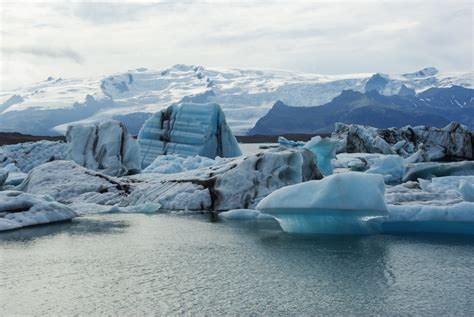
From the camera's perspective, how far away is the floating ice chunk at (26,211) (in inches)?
576

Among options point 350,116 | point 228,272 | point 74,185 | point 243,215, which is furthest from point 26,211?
point 350,116

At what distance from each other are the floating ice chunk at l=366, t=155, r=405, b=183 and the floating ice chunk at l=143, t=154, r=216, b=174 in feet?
24.4

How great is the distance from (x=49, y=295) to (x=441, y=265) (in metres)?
6.51

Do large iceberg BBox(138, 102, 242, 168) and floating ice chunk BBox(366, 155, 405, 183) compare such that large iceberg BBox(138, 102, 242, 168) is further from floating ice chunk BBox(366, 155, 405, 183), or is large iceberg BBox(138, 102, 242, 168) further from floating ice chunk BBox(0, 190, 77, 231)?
floating ice chunk BBox(0, 190, 77, 231)

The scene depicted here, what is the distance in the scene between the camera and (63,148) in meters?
30.2

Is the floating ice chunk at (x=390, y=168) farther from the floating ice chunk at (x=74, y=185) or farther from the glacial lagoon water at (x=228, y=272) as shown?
the glacial lagoon water at (x=228, y=272)

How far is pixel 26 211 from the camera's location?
15.2 m

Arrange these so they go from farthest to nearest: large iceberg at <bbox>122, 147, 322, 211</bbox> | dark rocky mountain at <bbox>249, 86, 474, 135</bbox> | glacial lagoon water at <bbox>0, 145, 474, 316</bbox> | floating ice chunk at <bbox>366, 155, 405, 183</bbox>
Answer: dark rocky mountain at <bbox>249, 86, 474, 135</bbox>
floating ice chunk at <bbox>366, 155, 405, 183</bbox>
large iceberg at <bbox>122, 147, 322, 211</bbox>
glacial lagoon water at <bbox>0, 145, 474, 316</bbox>

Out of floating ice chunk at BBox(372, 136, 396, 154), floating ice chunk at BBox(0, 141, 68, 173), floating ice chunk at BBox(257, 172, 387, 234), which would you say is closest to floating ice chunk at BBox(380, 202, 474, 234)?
floating ice chunk at BBox(257, 172, 387, 234)

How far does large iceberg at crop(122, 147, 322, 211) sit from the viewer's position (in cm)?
1733

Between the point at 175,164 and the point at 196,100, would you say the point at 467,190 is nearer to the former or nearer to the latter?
the point at 175,164

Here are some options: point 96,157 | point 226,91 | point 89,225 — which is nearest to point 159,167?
point 96,157

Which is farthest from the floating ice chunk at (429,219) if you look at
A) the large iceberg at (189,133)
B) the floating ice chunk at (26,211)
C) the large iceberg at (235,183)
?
the large iceberg at (189,133)

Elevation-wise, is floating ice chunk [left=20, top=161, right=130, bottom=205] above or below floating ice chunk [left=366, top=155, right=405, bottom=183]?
above
